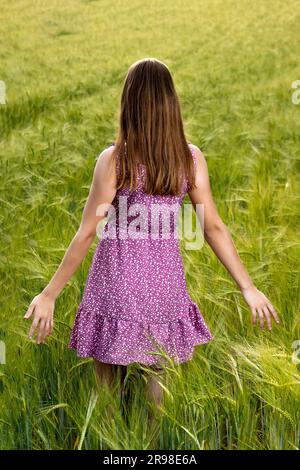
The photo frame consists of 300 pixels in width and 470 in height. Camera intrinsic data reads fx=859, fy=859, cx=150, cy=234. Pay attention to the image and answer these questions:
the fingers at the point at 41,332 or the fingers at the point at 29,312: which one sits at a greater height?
the fingers at the point at 29,312

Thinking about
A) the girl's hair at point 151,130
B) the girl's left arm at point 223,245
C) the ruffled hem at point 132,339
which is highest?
the girl's hair at point 151,130

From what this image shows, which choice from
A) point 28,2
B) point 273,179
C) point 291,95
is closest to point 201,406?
point 273,179

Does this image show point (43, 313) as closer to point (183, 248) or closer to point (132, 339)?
point (132, 339)

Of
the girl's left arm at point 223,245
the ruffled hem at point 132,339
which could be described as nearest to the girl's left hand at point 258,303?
the girl's left arm at point 223,245

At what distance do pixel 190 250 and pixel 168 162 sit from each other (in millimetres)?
849

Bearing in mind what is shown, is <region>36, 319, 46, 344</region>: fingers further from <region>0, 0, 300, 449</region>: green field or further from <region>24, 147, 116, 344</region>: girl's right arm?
<region>0, 0, 300, 449</region>: green field

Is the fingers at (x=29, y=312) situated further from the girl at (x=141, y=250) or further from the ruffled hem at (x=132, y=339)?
the ruffled hem at (x=132, y=339)

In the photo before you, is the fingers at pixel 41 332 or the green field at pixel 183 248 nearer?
the green field at pixel 183 248

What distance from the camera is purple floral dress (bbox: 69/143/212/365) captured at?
72.8 inches

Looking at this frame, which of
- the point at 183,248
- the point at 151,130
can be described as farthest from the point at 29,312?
the point at 183,248

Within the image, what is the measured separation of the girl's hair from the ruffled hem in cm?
29

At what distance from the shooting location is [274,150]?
13.7ft

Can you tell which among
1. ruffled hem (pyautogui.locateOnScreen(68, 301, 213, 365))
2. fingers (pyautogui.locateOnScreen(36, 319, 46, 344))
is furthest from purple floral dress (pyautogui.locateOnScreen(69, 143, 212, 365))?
fingers (pyautogui.locateOnScreen(36, 319, 46, 344))

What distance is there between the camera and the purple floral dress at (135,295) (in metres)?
1.85
